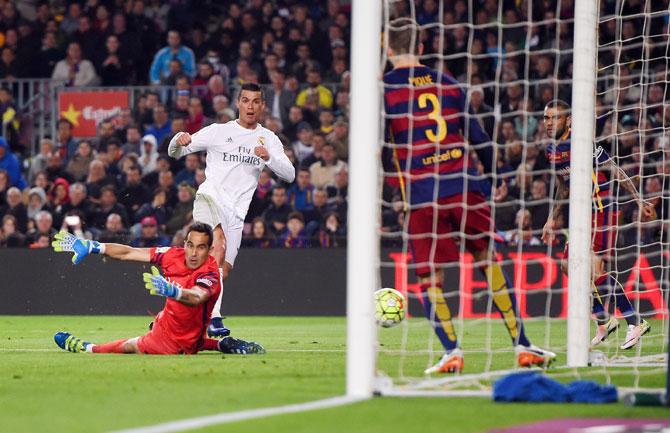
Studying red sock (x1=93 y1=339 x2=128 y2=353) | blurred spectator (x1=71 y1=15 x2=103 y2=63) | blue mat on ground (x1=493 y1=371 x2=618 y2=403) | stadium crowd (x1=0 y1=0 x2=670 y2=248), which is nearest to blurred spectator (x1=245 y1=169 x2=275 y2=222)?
stadium crowd (x1=0 y1=0 x2=670 y2=248)

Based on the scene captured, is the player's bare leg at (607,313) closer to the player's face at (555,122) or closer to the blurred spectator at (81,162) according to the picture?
the player's face at (555,122)

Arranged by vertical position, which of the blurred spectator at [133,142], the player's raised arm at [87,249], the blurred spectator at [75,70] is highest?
the blurred spectator at [75,70]

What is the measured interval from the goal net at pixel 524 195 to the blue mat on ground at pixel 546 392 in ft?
1.70

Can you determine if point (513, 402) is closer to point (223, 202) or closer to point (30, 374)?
point (30, 374)

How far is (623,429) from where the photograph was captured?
17.4 feet

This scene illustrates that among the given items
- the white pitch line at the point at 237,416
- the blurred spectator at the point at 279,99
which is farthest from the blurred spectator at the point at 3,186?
the white pitch line at the point at 237,416

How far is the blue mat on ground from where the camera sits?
249 inches

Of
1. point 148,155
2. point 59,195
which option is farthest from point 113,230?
point 148,155

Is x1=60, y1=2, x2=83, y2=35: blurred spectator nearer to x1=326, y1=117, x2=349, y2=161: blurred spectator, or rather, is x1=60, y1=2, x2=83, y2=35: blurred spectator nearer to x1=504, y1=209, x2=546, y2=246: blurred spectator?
x1=326, y1=117, x2=349, y2=161: blurred spectator

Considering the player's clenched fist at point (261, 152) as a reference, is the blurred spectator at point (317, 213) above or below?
below

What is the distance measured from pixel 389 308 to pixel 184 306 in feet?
5.20

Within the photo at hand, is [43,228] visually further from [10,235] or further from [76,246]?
[76,246]

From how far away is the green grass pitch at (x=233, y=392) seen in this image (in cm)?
557

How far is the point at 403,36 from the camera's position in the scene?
786 cm
